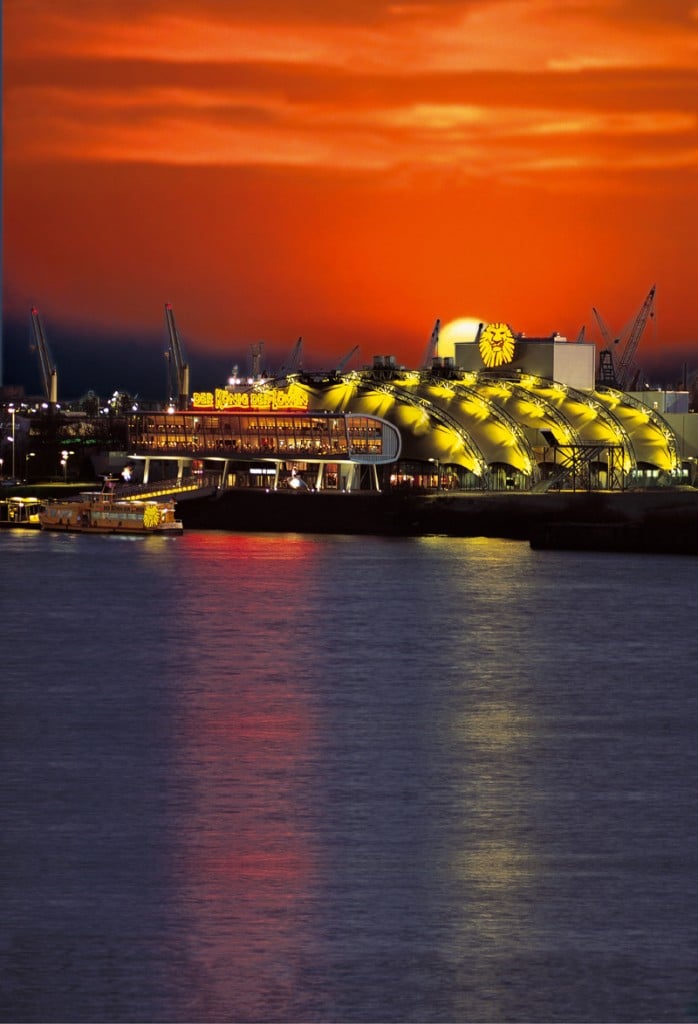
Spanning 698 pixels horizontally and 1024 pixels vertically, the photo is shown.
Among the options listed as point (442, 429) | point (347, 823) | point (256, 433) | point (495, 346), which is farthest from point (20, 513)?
point (347, 823)

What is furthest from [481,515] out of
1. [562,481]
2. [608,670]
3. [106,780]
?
[106,780]

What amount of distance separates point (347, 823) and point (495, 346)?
10957cm

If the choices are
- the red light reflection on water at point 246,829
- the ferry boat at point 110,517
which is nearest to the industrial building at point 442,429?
the ferry boat at point 110,517

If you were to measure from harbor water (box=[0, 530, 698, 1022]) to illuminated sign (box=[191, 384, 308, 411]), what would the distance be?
7564 cm

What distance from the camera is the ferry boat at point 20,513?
108 meters

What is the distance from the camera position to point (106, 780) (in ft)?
78.7

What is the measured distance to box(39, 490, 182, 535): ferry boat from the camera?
330 ft

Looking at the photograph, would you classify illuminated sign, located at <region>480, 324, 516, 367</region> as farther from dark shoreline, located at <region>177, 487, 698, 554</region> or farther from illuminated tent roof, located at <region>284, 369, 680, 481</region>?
dark shoreline, located at <region>177, 487, 698, 554</region>

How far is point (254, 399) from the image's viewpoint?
125500 mm

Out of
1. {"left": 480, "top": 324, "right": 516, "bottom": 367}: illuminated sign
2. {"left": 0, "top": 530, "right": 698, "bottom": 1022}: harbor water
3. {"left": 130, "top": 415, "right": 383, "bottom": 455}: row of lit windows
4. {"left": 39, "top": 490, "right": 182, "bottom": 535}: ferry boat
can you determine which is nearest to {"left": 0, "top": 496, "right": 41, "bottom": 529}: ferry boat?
{"left": 39, "top": 490, "right": 182, "bottom": 535}: ferry boat

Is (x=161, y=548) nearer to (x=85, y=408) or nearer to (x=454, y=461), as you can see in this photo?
(x=454, y=461)

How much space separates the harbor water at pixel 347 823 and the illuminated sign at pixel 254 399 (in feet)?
248

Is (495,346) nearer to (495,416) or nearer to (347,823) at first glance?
(495,416)

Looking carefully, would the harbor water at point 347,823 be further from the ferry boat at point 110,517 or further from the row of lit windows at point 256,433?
the row of lit windows at point 256,433
